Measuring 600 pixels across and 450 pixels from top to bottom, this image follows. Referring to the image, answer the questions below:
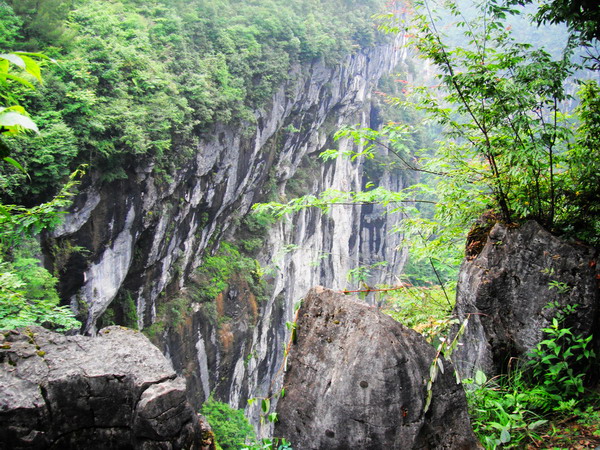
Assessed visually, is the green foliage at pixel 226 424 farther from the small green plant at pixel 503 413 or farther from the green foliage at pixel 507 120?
the green foliage at pixel 507 120

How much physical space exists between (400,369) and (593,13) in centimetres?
240

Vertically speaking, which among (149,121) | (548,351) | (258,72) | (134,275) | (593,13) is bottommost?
(134,275)

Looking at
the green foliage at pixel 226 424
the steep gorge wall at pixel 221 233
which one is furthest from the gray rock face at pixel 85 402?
the green foliage at pixel 226 424

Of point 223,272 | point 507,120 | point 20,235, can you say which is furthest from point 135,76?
point 507,120

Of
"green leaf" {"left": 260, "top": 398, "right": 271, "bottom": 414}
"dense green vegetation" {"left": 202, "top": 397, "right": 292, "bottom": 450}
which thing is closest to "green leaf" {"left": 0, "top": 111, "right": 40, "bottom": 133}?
"green leaf" {"left": 260, "top": 398, "right": 271, "bottom": 414}

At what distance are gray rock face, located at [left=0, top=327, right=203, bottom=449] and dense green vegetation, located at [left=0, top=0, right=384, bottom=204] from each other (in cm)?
410

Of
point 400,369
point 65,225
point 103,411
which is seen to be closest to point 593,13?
point 400,369

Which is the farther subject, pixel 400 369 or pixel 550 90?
pixel 550 90

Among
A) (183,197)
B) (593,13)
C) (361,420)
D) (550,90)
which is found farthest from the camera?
(183,197)

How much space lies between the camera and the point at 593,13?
2.33 meters

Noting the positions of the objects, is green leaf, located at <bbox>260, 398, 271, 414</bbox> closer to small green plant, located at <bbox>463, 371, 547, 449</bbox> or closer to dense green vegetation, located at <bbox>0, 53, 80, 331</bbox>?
small green plant, located at <bbox>463, 371, 547, 449</bbox>

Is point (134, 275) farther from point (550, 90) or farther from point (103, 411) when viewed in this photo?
point (550, 90)

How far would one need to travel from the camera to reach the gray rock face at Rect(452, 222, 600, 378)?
2.77 meters

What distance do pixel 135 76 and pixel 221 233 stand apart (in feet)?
22.5
